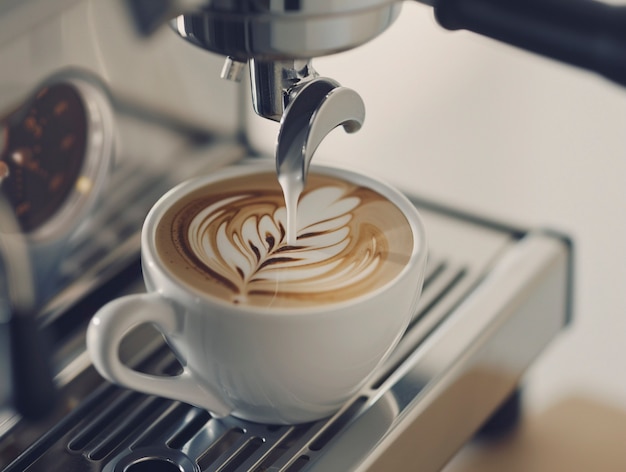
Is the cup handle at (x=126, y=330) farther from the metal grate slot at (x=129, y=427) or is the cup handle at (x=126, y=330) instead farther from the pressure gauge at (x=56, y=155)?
the pressure gauge at (x=56, y=155)

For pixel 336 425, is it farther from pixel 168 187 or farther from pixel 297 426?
pixel 168 187

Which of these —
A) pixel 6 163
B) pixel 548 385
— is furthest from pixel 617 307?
pixel 6 163

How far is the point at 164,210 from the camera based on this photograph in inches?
18.9

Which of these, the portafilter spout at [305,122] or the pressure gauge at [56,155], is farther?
the pressure gauge at [56,155]

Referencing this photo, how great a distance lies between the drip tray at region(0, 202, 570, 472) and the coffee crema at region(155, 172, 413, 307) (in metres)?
0.08

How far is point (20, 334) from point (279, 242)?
0.16m

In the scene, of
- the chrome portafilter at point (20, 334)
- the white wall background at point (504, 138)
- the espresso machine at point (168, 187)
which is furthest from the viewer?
the white wall background at point (504, 138)

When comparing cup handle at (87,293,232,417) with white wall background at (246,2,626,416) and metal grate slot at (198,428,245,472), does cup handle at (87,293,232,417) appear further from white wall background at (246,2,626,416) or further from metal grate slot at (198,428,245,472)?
white wall background at (246,2,626,416)

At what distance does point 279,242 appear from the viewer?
0.47 meters

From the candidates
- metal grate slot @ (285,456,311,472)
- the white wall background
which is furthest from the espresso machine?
the white wall background

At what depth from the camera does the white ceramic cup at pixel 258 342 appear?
42cm

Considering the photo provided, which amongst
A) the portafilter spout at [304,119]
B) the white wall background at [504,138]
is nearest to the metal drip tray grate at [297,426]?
the portafilter spout at [304,119]

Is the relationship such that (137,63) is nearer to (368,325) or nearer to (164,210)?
(164,210)

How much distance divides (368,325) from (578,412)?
0.31 meters
